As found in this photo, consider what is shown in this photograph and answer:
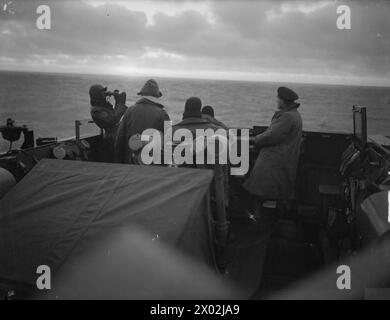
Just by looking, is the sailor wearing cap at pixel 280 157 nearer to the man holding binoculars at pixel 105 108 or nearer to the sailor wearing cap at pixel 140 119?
the sailor wearing cap at pixel 140 119

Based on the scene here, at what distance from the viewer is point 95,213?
2600mm

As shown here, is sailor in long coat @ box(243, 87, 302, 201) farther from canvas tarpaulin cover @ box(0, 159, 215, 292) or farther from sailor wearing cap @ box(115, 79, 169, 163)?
canvas tarpaulin cover @ box(0, 159, 215, 292)

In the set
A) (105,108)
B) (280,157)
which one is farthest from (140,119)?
(280,157)

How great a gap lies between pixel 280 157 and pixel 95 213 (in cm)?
269

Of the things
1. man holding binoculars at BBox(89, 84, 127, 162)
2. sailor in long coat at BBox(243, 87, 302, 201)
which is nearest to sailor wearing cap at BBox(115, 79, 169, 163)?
man holding binoculars at BBox(89, 84, 127, 162)

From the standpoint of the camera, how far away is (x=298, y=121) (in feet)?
15.3

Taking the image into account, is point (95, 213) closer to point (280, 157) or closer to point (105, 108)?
point (280, 157)

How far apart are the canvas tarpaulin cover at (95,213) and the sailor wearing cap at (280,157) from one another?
2.11 meters

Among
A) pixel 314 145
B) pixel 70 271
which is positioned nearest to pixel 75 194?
pixel 70 271

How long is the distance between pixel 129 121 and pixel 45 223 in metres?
2.08

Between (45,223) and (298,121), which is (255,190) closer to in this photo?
(298,121)

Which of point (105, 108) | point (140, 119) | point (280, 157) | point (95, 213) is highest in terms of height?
point (105, 108)

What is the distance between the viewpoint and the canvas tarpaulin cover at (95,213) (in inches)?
95.5
